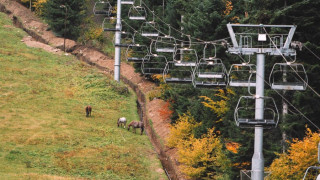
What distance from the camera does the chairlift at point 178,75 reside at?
3177 centimetres

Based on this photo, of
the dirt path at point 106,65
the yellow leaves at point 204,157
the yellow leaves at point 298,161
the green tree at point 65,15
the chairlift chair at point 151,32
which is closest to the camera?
the yellow leaves at point 298,161

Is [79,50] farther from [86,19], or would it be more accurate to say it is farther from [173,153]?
[173,153]

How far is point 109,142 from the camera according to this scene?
160ft

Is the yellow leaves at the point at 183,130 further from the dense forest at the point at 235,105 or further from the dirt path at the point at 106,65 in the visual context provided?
the dirt path at the point at 106,65

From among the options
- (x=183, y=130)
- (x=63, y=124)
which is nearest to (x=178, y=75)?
(x=183, y=130)

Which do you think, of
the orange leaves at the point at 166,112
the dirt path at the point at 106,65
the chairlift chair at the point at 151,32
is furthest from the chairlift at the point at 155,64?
the orange leaves at the point at 166,112

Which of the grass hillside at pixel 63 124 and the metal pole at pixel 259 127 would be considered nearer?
the metal pole at pixel 259 127

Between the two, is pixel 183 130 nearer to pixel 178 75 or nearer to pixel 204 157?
pixel 204 157

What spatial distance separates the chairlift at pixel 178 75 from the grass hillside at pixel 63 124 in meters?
5.04

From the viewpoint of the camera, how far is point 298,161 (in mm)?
29766

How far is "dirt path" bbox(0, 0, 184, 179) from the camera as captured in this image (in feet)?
166

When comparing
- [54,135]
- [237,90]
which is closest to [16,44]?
[54,135]

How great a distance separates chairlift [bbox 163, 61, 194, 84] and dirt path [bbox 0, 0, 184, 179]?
4.01m

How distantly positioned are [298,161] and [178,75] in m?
28.2
